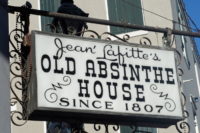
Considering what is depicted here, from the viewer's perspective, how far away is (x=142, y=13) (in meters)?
16.3

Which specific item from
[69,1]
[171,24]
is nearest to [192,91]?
[171,24]

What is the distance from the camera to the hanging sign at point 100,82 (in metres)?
4.47

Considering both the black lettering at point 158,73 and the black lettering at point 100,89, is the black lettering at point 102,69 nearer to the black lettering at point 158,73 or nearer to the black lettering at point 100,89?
the black lettering at point 100,89

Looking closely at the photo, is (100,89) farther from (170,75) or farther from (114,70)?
(170,75)

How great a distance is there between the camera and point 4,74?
4660mm

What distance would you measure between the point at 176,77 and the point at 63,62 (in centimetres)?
97

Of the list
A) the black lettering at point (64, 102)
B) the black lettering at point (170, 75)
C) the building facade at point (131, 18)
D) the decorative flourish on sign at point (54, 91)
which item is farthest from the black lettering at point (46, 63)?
the building facade at point (131, 18)

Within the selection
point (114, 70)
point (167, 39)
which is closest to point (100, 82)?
point (114, 70)

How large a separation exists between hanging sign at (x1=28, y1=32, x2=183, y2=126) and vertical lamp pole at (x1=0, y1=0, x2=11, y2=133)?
0.22 meters

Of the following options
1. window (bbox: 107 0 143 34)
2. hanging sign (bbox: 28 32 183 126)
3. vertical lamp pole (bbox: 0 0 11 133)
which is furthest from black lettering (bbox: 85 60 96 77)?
window (bbox: 107 0 143 34)

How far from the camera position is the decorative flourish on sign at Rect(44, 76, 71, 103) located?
443 cm

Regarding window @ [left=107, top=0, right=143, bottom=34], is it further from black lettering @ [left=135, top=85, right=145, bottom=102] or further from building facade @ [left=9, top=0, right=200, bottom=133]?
black lettering @ [left=135, top=85, right=145, bottom=102]

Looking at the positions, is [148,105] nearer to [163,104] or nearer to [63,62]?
[163,104]

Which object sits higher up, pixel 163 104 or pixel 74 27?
pixel 74 27
